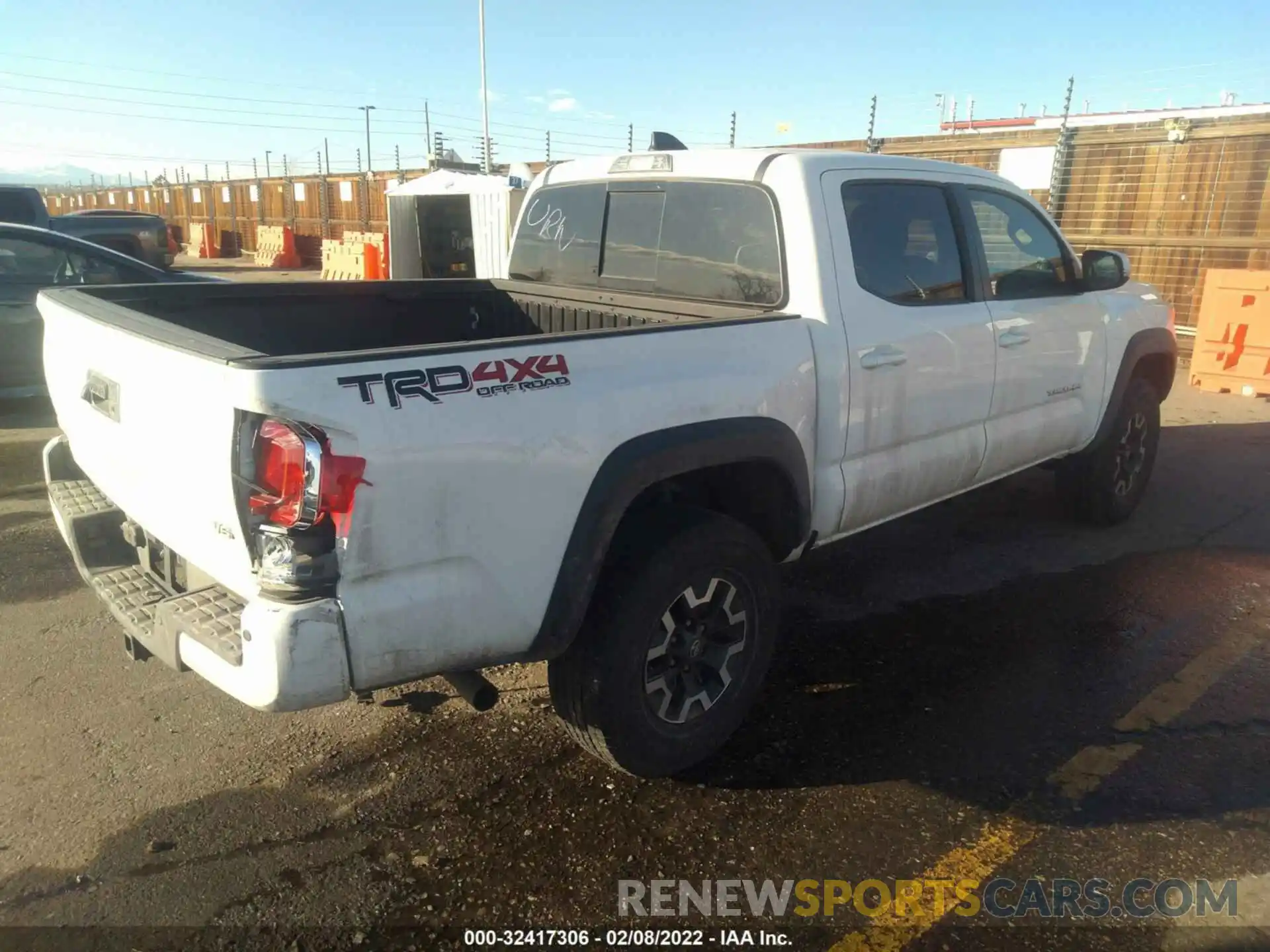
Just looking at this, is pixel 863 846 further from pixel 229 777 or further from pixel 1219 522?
pixel 1219 522

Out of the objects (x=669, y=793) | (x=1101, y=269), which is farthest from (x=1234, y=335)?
(x=669, y=793)

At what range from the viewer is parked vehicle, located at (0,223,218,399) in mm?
7508

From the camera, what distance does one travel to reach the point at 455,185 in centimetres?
1502

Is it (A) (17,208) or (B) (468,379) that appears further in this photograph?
(A) (17,208)

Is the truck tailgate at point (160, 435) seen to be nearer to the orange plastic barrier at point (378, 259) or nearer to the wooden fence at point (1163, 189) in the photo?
the wooden fence at point (1163, 189)

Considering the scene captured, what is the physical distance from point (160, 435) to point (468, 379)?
2.80 ft

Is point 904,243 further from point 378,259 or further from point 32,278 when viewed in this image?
point 378,259

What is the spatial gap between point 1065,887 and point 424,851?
1.84 metres

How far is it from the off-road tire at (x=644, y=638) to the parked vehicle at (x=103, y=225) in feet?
44.4

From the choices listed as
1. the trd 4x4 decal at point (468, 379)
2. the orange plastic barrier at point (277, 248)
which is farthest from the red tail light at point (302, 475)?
the orange plastic barrier at point (277, 248)

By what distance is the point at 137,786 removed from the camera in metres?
3.01

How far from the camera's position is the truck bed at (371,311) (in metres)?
3.40

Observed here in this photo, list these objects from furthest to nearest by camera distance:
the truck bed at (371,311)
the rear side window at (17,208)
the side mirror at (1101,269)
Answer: the rear side window at (17,208), the side mirror at (1101,269), the truck bed at (371,311)

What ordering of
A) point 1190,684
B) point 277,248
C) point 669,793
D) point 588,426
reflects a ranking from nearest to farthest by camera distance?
1. point 588,426
2. point 669,793
3. point 1190,684
4. point 277,248
